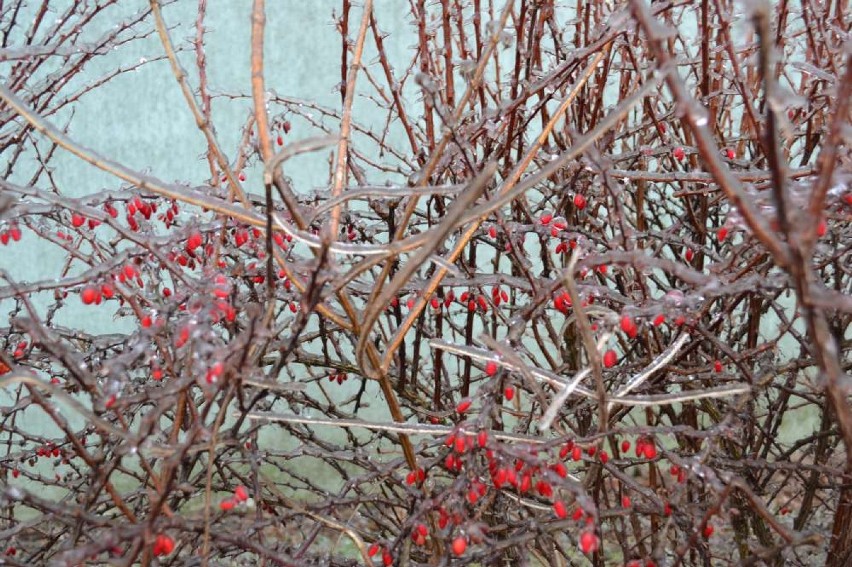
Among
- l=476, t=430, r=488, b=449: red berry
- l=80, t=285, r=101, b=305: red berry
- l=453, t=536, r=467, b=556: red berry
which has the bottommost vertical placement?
l=453, t=536, r=467, b=556: red berry

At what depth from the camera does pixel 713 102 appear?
2.64m

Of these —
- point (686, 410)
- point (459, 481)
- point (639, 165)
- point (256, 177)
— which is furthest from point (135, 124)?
point (459, 481)

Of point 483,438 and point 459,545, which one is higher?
point 483,438

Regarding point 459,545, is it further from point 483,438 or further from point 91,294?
point 91,294

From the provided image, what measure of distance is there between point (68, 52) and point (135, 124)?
10.4ft

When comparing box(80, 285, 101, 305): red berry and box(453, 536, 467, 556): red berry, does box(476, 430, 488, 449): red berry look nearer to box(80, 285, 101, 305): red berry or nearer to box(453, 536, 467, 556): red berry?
box(453, 536, 467, 556): red berry

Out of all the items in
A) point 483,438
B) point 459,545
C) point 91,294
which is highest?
point 91,294

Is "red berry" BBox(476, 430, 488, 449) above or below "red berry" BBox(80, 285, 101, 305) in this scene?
below

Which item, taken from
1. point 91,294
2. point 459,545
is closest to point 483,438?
point 459,545

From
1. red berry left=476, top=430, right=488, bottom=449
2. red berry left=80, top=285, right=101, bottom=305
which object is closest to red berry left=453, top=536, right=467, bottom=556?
red berry left=476, top=430, right=488, bottom=449

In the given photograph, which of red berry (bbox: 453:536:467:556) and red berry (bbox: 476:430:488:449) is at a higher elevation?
red berry (bbox: 476:430:488:449)

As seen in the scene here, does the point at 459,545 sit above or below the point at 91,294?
below

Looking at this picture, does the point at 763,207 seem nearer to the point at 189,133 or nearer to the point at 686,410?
the point at 686,410

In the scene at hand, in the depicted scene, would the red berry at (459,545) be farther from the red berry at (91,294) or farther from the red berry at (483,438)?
the red berry at (91,294)
